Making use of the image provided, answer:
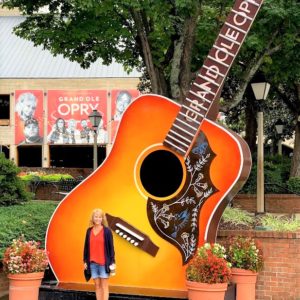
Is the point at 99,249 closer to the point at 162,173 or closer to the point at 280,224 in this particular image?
the point at 162,173

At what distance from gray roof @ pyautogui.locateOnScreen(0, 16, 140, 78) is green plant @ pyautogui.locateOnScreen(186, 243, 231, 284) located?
3193 cm

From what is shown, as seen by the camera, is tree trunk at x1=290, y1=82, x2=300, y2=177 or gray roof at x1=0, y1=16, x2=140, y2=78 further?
gray roof at x1=0, y1=16, x2=140, y2=78

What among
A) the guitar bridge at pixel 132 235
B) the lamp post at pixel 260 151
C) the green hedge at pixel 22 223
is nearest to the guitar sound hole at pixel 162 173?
the guitar bridge at pixel 132 235

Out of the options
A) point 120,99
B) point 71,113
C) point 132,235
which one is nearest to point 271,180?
point 132,235

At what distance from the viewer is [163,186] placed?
7.42m

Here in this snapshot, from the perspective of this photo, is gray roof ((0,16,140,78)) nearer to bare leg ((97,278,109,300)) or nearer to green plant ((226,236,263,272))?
green plant ((226,236,263,272))

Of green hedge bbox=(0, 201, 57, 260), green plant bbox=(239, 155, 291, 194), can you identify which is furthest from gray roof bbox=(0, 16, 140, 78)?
green hedge bbox=(0, 201, 57, 260)

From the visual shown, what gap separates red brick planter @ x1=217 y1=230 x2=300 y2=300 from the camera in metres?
7.92

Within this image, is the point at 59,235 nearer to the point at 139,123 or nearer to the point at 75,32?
the point at 139,123

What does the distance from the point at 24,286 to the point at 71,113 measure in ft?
106

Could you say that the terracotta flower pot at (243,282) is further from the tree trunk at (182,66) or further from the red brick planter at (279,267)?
the tree trunk at (182,66)

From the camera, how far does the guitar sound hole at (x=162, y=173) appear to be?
7.37 metres

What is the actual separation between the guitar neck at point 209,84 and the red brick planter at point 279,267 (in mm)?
1945

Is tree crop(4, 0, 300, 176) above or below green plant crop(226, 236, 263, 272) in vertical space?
above
